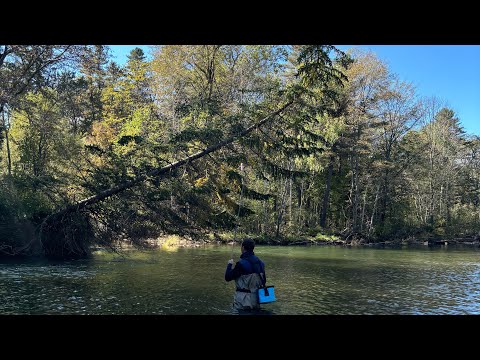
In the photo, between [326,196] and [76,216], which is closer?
[76,216]

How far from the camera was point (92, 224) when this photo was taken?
15984 mm

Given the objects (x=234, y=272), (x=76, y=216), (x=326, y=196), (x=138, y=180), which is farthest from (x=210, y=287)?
(x=326, y=196)

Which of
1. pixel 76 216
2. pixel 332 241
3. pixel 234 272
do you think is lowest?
pixel 332 241

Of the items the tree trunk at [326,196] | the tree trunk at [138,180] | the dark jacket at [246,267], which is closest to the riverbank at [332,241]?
the tree trunk at [326,196]

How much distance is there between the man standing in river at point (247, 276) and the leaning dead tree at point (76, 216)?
7816mm

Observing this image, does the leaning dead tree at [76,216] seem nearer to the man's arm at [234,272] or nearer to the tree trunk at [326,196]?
the man's arm at [234,272]

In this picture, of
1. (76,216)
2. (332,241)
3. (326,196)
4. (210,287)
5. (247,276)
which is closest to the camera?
(247,276)

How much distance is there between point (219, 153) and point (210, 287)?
5.60 meters

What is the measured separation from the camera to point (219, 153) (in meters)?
15.4

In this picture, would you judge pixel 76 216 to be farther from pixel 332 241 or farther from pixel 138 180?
pixel 332 241

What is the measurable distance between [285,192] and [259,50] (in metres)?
10.5

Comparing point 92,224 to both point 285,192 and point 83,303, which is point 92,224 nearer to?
point 83,303

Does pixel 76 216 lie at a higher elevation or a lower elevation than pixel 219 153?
lower
